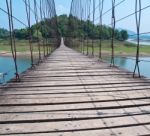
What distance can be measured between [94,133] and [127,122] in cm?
26

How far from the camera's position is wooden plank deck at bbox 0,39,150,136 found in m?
1.86

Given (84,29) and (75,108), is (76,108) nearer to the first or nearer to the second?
(75,108)

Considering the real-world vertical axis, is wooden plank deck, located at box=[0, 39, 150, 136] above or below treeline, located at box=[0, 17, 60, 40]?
below

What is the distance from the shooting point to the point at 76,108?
2.27 m

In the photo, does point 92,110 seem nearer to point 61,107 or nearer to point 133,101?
point 61,107

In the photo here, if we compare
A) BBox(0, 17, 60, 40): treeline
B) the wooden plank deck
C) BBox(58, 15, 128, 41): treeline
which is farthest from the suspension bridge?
BBox(58, 15, 128, 41): treeline

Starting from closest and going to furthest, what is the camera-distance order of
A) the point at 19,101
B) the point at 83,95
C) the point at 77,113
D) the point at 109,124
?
the point at 109,124 < the point at 77,113 < the point at 19,101 < the point at 83,95

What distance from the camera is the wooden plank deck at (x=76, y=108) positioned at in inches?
73.2

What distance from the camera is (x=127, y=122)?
1972mm

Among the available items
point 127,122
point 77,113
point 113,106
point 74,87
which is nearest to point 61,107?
point 77,113

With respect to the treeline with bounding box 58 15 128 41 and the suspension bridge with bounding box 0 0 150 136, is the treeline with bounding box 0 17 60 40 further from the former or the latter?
the suspension bridge with bounding box 0 0 150 136

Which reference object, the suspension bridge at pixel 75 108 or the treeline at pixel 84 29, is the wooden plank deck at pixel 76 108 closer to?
the suspension bridge at pixel 75 108

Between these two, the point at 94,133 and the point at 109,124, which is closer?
the point at 94,133

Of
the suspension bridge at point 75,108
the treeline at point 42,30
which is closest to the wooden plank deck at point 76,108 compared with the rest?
the suspension bridge at point 75,108
